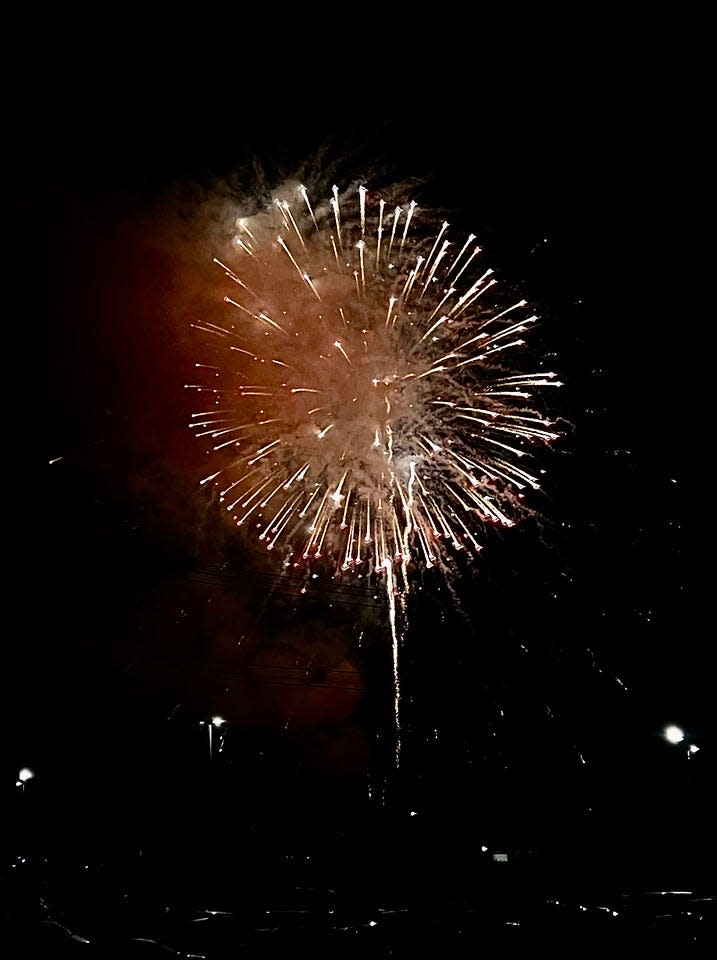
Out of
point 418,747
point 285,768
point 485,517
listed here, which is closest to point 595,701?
→ point 418,747

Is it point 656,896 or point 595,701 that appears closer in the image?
point 656,896

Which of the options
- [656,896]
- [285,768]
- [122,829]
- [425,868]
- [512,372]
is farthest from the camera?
[285,768]

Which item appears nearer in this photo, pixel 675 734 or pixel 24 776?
pixel 675 734

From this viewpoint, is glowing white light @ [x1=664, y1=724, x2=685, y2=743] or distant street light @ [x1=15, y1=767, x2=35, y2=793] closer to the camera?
glowing white light @ [x1=664, y1=724, x2=685, y2=743]

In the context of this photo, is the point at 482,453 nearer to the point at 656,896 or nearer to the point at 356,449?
the point at 356,449

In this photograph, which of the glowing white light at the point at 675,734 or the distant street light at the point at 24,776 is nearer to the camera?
the glowing white light at the point at 675,734

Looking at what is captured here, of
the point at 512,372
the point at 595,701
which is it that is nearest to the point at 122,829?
the point at 595,701

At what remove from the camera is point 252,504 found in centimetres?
866

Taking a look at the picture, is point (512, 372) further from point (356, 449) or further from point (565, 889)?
point (565, 889)

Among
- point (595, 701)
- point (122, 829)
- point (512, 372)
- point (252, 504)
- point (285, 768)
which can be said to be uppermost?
point (512, 372)

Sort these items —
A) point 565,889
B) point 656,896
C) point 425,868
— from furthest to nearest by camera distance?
point 425,868
point 565,889
point 656,896

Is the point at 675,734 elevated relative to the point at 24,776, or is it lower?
lower

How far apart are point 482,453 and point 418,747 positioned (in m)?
14.8

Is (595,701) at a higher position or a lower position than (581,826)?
higher
